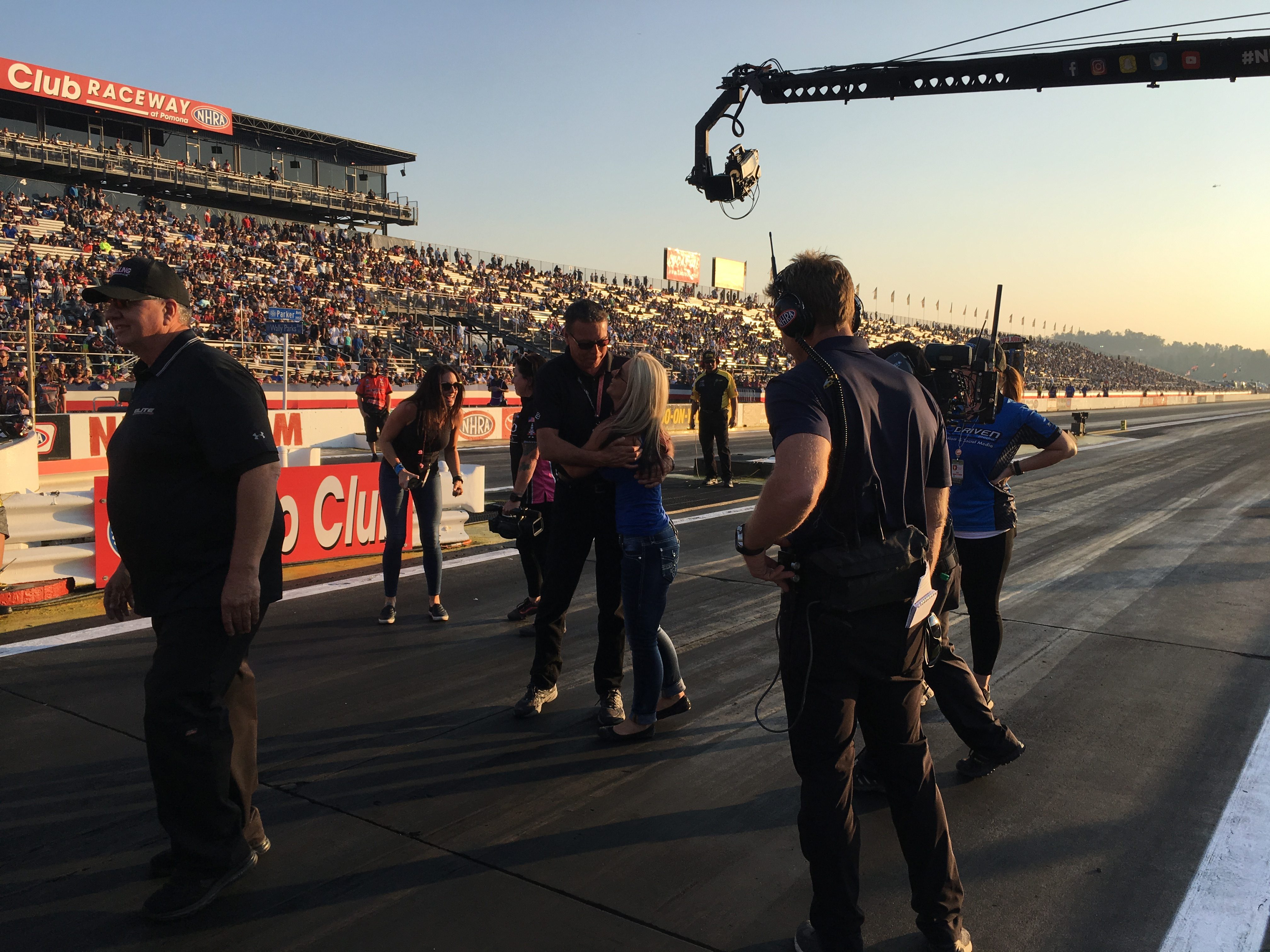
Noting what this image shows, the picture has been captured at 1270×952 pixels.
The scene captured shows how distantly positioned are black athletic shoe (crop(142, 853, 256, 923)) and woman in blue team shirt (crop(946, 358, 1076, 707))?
3.29m

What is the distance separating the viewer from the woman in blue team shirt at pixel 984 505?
4.19m

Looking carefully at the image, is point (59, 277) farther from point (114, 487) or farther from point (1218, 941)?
point (1218, 941)

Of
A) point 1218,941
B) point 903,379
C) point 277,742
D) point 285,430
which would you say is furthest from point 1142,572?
point 285,430

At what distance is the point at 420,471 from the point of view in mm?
6129

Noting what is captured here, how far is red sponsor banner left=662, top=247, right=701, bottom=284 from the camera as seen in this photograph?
60531 mm

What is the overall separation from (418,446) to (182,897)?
3.64 metres

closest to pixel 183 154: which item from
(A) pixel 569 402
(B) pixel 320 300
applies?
(B) pixel 320 300

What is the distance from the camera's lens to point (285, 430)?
17.7 metres

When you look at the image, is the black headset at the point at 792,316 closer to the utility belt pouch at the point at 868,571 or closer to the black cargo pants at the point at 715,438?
the utility belt pouch at the point at 868,571

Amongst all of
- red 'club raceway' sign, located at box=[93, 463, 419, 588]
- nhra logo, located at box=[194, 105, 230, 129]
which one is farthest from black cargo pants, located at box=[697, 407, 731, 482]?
nhra logo, located at box=[194, 105, 230, 129]

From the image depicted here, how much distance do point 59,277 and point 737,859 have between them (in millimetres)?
30782

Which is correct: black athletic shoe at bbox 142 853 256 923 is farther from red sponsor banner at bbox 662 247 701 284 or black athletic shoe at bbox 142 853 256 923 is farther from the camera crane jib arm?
red sponsor banner at bbox 662 247 701 284

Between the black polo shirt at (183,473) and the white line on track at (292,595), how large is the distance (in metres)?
1.46

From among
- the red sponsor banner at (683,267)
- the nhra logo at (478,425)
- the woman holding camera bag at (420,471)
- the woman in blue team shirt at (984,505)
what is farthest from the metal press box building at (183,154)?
the woman in blue team shirt at (984,505)
